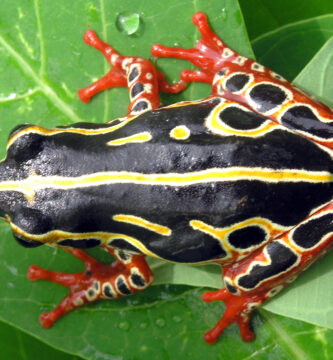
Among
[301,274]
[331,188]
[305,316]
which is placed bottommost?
[305,316]

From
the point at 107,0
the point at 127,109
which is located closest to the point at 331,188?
the point at 127,109

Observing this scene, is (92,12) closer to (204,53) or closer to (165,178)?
(204,53)

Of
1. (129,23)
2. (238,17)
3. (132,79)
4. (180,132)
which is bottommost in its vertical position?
(180,132)

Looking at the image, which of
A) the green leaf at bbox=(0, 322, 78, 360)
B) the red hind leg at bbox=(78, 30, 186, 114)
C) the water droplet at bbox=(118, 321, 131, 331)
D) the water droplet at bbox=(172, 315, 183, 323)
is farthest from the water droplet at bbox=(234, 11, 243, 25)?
the green leaf at bbox=(0, 322, 78, 360)

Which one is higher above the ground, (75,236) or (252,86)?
(252,86)

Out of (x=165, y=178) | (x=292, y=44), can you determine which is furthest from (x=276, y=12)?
(x=165, y=178)

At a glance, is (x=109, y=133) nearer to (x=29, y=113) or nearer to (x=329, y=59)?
(x=29, y=113)

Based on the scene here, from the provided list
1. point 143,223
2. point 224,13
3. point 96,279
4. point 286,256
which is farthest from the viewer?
point 96,279

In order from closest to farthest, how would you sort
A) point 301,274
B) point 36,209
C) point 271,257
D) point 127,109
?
1. point 36,209
2. point 271,257
3. point 301,274
4. point 127,109
